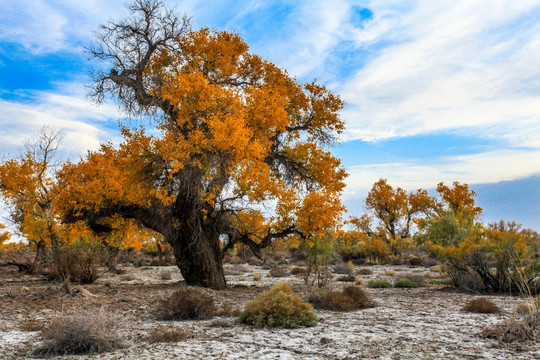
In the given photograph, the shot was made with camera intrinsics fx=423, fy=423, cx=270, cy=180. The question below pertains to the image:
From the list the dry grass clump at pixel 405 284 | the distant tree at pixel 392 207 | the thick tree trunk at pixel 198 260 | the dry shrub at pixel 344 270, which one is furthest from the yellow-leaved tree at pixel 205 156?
the distant tree at pixel 392 207

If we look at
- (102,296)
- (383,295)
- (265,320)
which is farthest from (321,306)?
(102,296)

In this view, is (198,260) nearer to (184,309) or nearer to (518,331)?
(184,309)


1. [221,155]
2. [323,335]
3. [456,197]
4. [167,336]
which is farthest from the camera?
[456,197]

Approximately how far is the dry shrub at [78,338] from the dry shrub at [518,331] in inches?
236

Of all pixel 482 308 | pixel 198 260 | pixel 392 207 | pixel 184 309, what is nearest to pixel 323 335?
pixel 184 309

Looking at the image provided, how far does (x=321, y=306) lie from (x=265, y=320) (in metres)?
2.65

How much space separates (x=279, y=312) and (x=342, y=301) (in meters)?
2.55

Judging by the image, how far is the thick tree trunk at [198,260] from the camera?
14.9 meters

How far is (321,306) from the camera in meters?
10.4

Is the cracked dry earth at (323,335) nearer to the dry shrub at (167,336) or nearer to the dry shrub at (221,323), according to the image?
the dry shrub at (221,323)

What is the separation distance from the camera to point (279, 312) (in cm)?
823

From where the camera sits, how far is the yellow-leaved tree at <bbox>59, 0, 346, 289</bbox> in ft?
41.4

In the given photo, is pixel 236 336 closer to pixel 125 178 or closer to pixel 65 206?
pixel 125 178

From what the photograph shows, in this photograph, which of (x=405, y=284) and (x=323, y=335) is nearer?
(x=323, y=335)
